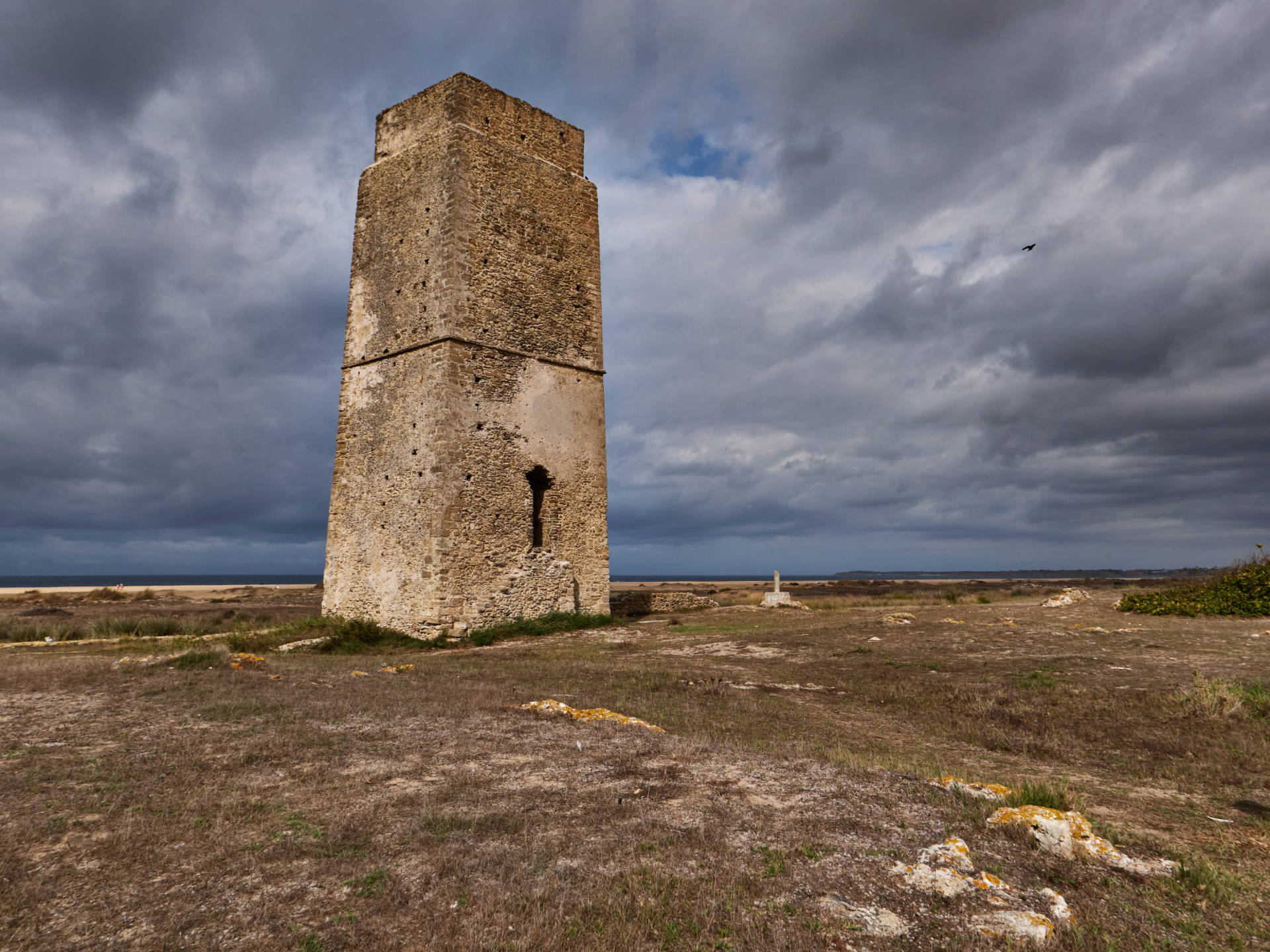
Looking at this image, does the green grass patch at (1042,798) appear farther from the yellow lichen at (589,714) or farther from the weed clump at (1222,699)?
the weed clump at (1222,699)

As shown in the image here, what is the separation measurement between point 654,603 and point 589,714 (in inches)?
677

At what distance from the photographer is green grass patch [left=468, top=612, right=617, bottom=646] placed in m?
15.7

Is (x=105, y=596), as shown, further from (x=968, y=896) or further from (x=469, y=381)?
(x=968, y=896)

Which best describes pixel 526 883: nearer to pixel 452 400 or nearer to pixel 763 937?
pixel 763 937

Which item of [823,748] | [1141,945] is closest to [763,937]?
[1141,945]

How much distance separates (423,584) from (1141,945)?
14258 millimetres

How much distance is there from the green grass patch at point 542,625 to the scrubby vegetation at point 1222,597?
13.4 meters

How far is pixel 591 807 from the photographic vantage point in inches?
175

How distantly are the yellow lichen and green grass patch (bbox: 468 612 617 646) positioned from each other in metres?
8.21

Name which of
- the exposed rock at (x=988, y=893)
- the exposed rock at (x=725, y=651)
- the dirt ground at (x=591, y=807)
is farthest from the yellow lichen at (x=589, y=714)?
the exposed rock at (x=725, y=651)

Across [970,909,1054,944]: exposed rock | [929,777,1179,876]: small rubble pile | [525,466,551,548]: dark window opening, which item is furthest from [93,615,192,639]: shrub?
[970,909,1054,944]: exposed rock

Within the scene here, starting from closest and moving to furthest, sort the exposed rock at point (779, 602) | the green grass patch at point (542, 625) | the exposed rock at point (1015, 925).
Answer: the exposed rock at point (1015, 925), the green grass patch at point (542, 625), the exposed rock at point (779, 602)

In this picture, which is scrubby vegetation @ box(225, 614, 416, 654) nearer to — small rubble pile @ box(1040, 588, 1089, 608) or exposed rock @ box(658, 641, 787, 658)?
exposed rock @ box(658, 641, 787, 658)

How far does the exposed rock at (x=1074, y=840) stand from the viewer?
3803mm
